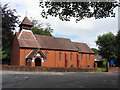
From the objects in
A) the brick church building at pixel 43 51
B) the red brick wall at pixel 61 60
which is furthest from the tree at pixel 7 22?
the red brick wall at pixel 61 60

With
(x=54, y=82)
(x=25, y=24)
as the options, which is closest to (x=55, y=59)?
(x=25, y=24)

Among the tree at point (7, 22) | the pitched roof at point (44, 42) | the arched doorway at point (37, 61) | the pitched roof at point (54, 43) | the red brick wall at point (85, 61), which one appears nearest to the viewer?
the tree at point (7, 22)

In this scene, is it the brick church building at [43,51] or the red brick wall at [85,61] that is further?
the red brick wall at [85,61]

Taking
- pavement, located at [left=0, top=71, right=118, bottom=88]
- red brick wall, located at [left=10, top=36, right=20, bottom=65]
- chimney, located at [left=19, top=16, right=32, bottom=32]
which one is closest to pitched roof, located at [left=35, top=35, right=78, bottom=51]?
chimney, located at [left=19, top=16, right=32, bottom=32]

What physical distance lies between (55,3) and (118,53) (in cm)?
4339

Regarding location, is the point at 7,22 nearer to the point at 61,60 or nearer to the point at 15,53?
the point at 15,53

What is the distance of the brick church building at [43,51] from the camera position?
3344 centimetres

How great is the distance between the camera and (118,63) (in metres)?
49.0

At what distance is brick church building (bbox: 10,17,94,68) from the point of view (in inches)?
1316

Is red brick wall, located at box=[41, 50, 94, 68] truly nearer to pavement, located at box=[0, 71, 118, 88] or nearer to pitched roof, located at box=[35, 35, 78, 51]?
pitched roof, located at box=[35, 35, 78, 51]

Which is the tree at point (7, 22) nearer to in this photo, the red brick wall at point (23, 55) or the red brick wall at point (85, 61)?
the red brick wall at point (23, 55)

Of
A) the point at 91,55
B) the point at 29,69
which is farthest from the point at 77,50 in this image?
the point at 29,69

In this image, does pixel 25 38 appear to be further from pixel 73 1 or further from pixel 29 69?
pixel 73 1

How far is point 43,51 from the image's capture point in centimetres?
3728
